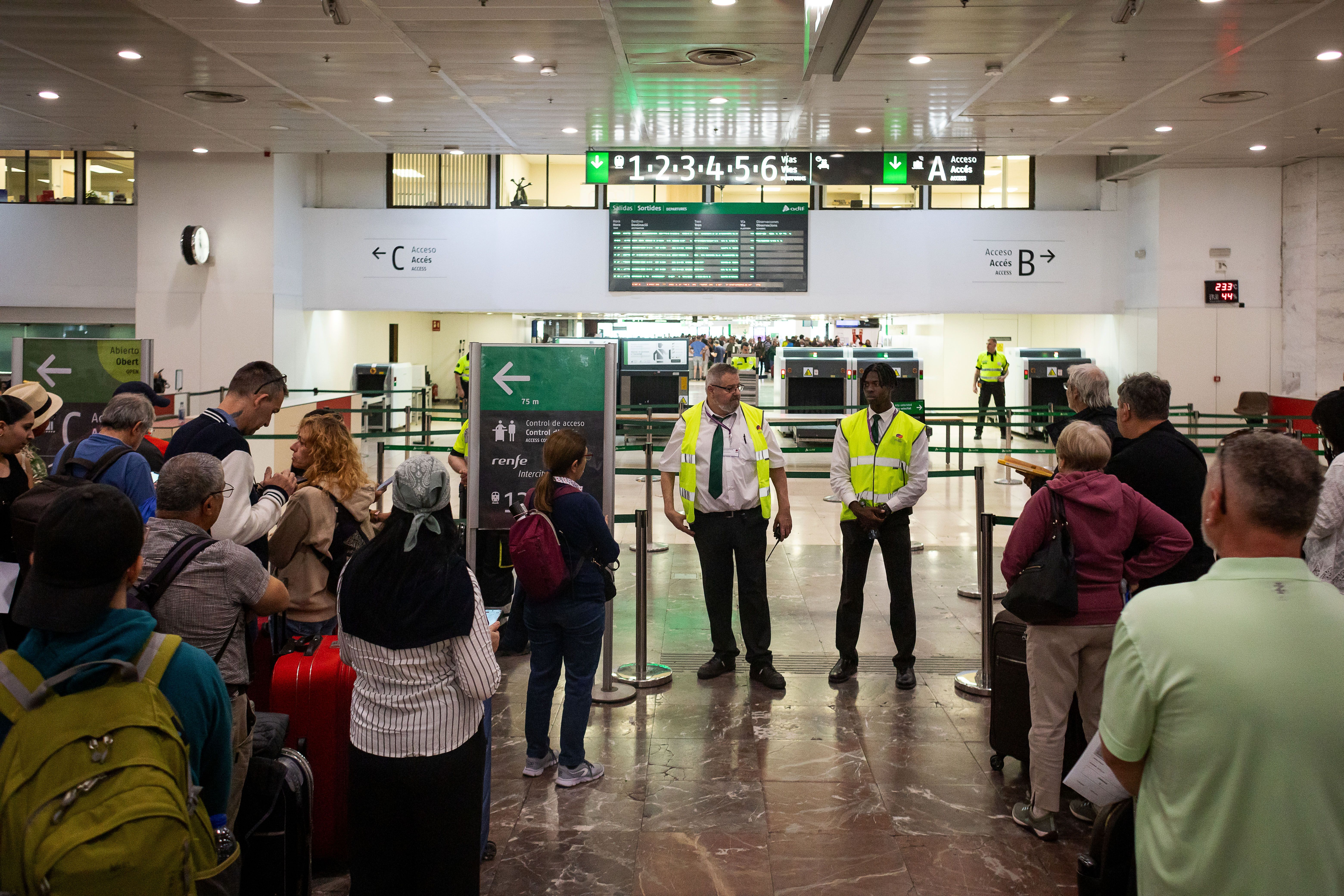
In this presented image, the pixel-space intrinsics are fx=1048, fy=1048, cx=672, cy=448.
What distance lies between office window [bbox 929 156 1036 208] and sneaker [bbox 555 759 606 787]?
13.2m

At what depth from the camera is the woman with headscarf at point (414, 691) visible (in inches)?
109

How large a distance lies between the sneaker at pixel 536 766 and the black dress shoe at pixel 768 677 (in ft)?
4.84

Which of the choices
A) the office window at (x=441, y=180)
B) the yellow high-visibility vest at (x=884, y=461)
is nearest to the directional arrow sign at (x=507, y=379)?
the yellow high-visibility vest at (x=884, y=461)

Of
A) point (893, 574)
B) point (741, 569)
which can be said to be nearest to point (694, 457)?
point (741, 569)

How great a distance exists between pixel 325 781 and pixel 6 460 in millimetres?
1806

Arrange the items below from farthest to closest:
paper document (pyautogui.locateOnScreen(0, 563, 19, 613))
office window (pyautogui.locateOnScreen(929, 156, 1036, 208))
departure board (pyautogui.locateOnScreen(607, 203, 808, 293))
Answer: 1. office window (pyautogui.locateOnScreen(929, 156, 1036, 208))
2. departure board (pyautogui.locateOnScreen(607, 203, 808, 293))
3. paper document (pyautogui.locateOnScreen(0, 563, 19, 613))

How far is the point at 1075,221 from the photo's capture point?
620 inches

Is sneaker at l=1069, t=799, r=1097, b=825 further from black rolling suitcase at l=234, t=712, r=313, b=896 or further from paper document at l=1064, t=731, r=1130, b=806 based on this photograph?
black rolling suitcase at l=234, t=712, r=313, b=896

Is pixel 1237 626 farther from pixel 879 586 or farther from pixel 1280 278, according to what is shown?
pixel 1280 278

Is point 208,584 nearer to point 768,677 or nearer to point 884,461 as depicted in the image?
point 768,677

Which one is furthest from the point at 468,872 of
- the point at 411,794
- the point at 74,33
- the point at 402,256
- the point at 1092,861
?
the point at 402,256

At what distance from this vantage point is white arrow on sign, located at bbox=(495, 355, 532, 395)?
5.14 meters

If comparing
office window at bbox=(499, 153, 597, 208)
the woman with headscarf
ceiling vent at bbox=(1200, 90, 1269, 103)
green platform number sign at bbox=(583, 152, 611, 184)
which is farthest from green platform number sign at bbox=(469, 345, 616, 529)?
office window at bbox=(499, 153, 597, 208)

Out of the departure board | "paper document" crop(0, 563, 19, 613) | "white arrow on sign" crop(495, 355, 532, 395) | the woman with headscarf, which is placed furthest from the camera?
the departure board
